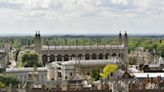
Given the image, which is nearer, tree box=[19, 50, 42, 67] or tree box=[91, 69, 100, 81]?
tree box=[91, 69, 100, 81]

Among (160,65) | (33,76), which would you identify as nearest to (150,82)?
(33,76)

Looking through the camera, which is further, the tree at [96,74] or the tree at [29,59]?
the tree at [29,59]

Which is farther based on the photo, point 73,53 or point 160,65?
point 73,53

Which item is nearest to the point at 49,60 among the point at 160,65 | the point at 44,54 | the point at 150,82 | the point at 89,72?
the point at 44,54

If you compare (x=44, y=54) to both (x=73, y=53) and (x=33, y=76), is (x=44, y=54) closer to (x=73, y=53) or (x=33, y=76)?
(x=73, y=53)

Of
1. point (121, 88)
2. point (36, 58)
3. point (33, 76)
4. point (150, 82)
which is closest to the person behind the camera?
point (121, 88)

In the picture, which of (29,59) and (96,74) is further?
(29,59)

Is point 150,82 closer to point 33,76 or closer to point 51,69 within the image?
point 33,76

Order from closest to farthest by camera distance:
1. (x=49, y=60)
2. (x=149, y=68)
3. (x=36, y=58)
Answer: (x=149, y=68), (x=36, y=58), (x=49, y=60)

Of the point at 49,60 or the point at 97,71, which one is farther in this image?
the point at 49,60
